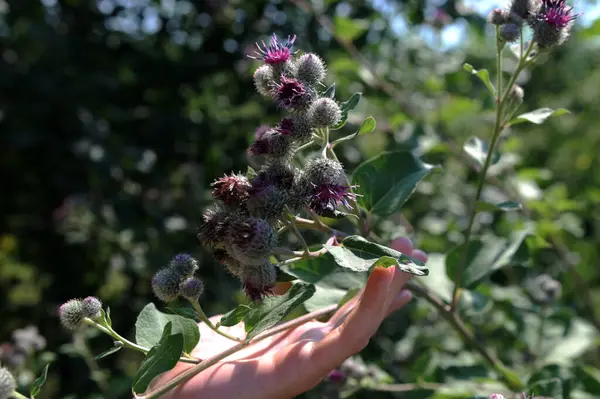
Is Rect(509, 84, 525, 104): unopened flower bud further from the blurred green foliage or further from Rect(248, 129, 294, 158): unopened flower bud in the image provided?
the blurred green foliage

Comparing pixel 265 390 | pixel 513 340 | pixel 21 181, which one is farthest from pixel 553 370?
pixel 21 181

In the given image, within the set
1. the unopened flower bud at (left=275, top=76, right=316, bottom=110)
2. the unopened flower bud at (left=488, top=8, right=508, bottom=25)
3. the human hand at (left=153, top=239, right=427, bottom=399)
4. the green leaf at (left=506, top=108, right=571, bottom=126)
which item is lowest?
the human hand at (left=153, top=239, right=427, bottom=399)

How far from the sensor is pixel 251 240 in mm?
1239

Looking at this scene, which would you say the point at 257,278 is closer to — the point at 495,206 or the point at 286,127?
the point at 286,127

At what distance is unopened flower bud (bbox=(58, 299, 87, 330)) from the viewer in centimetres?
139

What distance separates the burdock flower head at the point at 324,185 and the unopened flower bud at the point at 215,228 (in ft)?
0.67

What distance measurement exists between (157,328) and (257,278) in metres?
0.38

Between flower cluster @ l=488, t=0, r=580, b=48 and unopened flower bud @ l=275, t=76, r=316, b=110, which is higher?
flower cluster @ l=488, t=0, r=580, b=48

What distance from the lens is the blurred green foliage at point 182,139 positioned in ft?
11.1

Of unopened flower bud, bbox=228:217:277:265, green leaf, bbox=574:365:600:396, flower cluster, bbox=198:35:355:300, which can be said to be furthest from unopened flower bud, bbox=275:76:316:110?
green leaf, bbox=574:365:600:396

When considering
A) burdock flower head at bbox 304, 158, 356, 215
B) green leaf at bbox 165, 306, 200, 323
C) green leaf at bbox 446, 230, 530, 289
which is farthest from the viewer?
green leaf at bbox 446, 230, 530, 289

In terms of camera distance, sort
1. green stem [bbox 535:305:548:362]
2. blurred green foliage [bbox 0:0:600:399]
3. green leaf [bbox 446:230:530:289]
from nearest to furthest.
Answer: green leaf [bbox 446:230:530:289] < green stem [bbox 535:305:548:362] < blurred green foliage [bbox 0:0:600:399]

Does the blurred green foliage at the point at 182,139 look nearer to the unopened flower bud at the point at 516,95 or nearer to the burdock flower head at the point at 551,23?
the unopened flower bud at the point at 516,95

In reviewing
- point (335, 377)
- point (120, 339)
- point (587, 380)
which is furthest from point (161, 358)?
point (587, 380)
